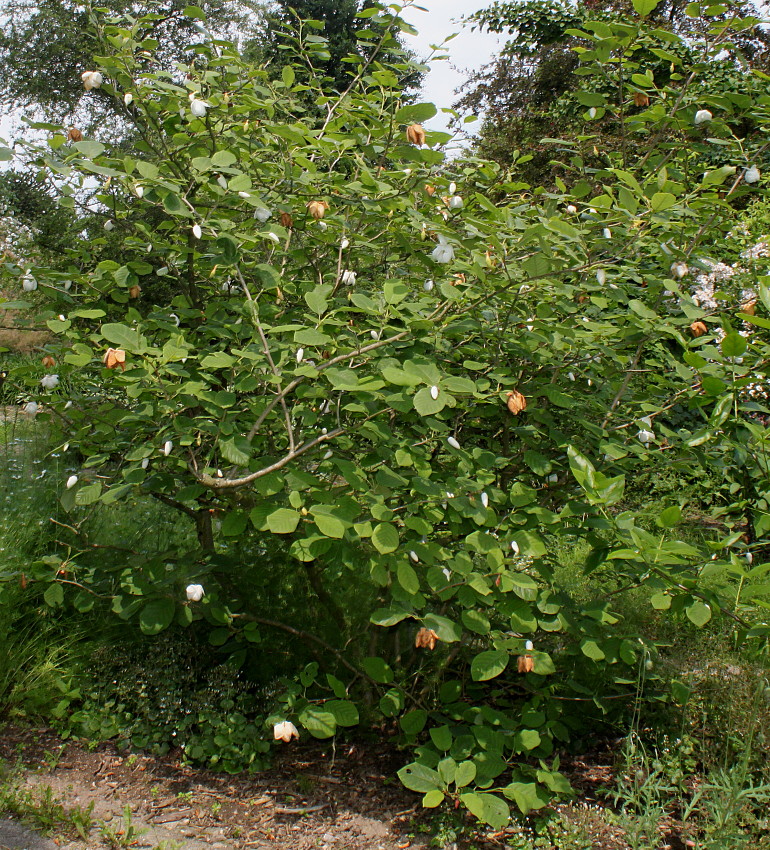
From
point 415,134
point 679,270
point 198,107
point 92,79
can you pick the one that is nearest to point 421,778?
point 679,270

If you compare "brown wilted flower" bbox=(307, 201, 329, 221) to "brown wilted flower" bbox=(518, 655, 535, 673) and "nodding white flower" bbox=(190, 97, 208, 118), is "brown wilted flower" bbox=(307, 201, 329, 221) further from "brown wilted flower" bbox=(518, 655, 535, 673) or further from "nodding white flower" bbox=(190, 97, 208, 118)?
"brown wilted flower" bbox=(518, 655, 535, 673)

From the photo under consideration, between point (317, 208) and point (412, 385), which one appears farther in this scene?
point (317, 208)

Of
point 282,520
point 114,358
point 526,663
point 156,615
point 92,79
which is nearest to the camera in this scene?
point 282,520

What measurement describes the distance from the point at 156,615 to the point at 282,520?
2.54 feet

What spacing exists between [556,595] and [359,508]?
0.70m

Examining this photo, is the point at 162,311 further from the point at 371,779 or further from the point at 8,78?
the point at 8,78

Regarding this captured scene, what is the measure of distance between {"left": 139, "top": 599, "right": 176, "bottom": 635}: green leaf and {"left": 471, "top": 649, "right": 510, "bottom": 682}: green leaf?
3.15 ft

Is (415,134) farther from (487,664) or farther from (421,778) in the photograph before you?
(421,778)

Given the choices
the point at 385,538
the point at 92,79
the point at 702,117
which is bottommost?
the point at 385,538

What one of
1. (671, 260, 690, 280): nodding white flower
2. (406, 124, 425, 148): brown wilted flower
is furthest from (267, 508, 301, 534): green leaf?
(671, 260, 690, 280): nodding white flower

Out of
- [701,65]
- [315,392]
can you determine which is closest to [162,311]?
[315,392]

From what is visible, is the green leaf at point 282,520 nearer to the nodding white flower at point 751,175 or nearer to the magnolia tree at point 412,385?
the magnolia tree at point 412,385

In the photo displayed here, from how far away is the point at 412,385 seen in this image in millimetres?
1766

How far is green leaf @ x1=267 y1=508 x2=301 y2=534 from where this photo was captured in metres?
1.71
